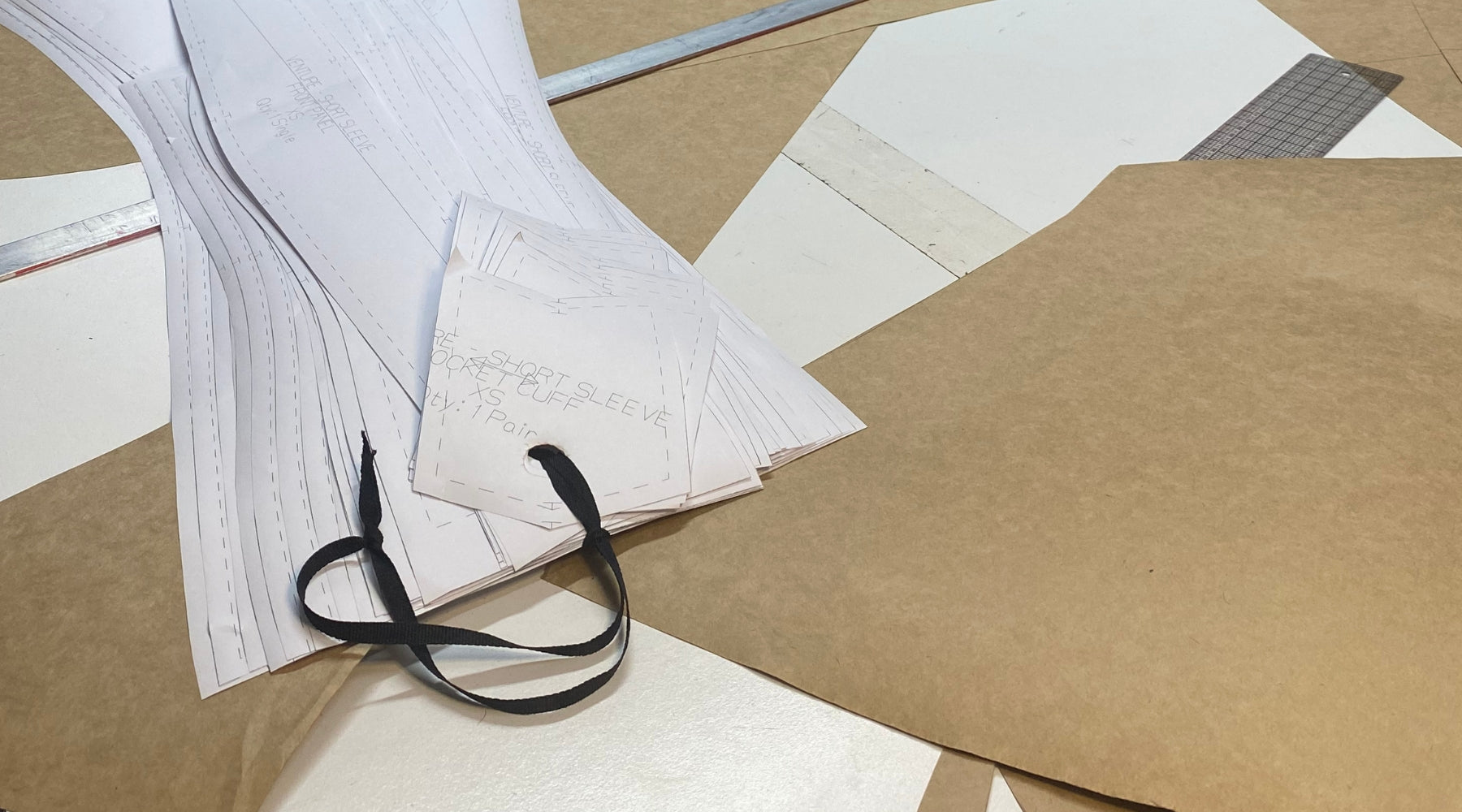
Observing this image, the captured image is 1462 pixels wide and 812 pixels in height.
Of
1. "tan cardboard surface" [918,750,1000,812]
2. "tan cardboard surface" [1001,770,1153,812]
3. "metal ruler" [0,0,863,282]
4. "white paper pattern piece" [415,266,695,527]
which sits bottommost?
"tan cardboard surface" [1001,770,1153,812]

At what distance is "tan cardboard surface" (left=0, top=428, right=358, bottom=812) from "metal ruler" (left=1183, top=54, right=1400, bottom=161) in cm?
117

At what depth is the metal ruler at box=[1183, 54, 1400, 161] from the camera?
1.20 metres

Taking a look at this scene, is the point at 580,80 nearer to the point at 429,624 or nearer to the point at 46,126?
the point at 46,126

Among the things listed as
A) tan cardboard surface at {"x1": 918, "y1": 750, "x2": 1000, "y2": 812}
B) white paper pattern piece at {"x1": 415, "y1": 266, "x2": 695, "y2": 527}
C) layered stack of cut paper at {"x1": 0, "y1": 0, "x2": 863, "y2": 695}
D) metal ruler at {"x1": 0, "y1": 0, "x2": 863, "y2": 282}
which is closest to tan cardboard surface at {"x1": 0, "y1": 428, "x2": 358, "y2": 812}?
layered stack of cut paper at {"x1": 0, "y1": 0, "x2": 863, "y2": 695}

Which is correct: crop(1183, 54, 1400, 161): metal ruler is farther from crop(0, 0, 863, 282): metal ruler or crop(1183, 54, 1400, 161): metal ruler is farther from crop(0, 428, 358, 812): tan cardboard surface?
crop(0, 428, 358, 812): tan cardboard surface

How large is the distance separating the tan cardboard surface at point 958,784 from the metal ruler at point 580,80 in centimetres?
93

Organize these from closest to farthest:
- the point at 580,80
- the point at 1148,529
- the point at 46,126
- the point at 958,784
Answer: the point at 958,784, the point at 1148,529, the point at 46,126, the point at 580,80

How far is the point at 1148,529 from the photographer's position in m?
0.84

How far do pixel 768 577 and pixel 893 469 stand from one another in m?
0.16

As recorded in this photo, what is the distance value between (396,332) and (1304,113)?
115cm

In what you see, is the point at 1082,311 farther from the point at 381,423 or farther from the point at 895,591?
the point at 381,423

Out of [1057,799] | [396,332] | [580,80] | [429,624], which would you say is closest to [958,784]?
[1057,799]

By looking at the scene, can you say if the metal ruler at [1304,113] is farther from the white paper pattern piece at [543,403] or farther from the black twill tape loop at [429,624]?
the black twill tape loop at [429,624]

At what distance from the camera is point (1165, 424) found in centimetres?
91
